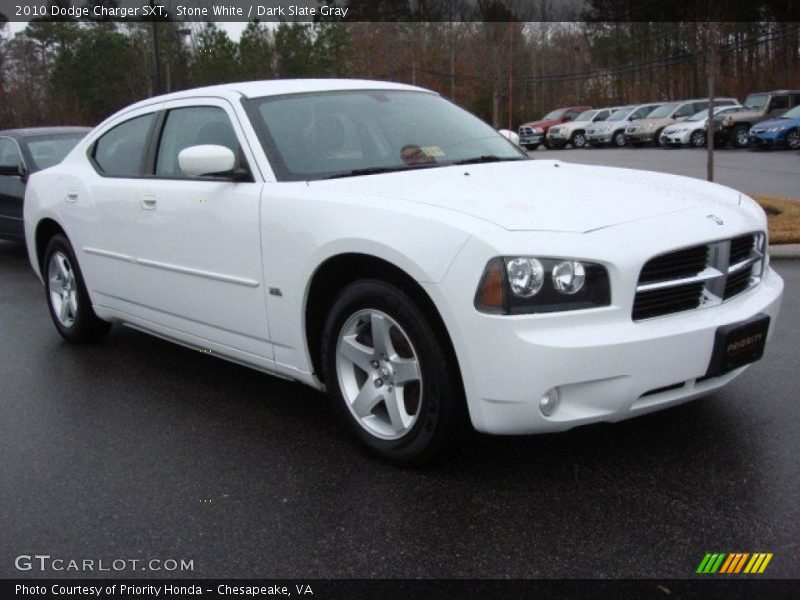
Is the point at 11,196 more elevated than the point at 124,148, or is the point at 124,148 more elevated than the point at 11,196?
the point at 124,148

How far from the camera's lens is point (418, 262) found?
10.6ft

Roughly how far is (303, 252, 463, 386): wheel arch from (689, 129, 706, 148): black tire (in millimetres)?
28088

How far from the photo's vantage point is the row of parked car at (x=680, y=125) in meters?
26.5

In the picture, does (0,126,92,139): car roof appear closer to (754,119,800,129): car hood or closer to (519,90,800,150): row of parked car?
(519,90,800,150): row of parked car

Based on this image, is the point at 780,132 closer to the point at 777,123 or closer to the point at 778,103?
the point at 777,123

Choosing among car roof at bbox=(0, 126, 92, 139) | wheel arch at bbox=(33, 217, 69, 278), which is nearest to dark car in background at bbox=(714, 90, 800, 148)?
car roof at bbox=(0, 126, 92, 139)

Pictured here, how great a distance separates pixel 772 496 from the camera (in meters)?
3.23

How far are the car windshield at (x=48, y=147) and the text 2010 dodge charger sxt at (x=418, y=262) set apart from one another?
5580 mm

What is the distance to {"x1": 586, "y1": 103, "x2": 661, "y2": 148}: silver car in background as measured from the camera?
3356 cm

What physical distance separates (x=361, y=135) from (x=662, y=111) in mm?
30605

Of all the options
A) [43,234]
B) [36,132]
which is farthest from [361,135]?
[36,132]

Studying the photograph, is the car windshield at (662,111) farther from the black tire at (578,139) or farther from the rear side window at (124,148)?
the rear side window at (124,148)

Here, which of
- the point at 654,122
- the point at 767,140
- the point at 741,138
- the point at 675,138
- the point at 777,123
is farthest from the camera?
the point at 654,122

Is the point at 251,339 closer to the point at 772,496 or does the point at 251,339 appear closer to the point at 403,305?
the point at 403,305
